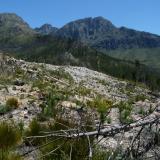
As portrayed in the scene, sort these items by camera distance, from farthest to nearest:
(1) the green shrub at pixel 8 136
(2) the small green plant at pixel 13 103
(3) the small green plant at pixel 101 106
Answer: (2) the small green plant at pixel 13 103
(3) the small green plant at pixel 101 106
(1) the green shrub at pixel 8 136

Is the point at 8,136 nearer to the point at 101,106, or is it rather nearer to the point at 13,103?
the point at 13,103

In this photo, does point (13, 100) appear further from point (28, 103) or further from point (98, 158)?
point (98, 158)

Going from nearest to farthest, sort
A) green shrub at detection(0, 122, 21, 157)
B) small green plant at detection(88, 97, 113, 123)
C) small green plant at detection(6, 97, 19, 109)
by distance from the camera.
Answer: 1. green shrub at detection(0, 122, 21, 157)
2. small green plant at detection(88, 97, 113, 123)
3. small green plant at detection(6, 97, 19, 109)

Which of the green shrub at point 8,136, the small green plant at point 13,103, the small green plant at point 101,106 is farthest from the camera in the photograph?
the small green plant at point 13,103

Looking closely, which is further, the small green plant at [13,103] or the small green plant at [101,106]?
the small green plant at [13,103]

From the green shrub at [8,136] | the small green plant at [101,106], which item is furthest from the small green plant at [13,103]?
the green shrub at [8,136]

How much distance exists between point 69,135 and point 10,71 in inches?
1081

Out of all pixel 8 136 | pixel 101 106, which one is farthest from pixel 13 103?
pixel 8 136

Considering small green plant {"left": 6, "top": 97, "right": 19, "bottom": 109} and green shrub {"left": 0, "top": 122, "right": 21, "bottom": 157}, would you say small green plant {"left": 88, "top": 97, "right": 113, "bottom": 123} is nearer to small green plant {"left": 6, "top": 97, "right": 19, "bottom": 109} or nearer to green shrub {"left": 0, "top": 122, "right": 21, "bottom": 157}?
A: small green plant {"left": 6, "top": 97, "right": 19, "bottom": 109}

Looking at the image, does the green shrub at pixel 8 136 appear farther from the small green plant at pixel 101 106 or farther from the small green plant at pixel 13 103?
the small green plant at pixel 13 103

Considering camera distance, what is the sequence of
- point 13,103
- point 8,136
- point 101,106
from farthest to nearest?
1. point 101,106
2. point 13,103
3. point 8,136

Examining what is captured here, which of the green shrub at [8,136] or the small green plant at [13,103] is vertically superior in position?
the small green plant at [13,103]

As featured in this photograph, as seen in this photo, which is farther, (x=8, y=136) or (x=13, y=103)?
(x=13, y=103)

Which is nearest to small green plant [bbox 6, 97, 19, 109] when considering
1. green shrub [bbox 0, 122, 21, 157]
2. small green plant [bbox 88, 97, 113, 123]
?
small green plant [bbox 88, 97, 113, 123]
